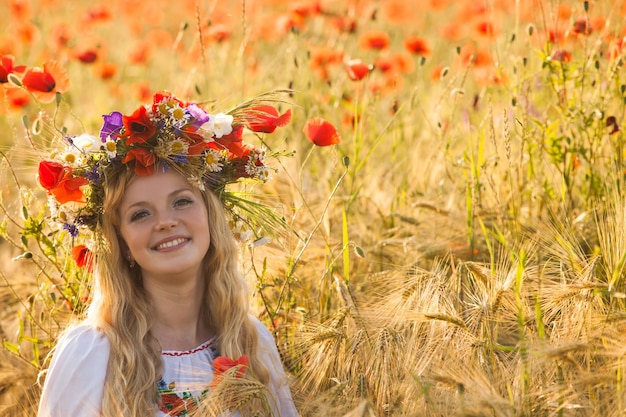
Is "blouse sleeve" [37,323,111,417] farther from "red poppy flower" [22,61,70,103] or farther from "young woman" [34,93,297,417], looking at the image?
"red poppy flower" [22,61,70,103]

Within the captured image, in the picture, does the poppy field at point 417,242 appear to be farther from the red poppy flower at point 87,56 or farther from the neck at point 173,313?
the neck at point 173,313

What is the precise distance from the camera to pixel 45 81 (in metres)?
2.74

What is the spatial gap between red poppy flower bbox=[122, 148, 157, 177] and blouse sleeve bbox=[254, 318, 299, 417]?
1.93ft

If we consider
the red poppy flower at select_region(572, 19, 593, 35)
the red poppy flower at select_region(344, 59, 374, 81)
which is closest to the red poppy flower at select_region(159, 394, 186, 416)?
the red poppy flower at select_region(344, 59, 374, 81)

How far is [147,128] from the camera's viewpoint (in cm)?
242

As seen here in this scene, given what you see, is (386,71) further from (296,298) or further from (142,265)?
(142,265)

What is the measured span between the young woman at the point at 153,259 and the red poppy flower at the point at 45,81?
1.30 ft

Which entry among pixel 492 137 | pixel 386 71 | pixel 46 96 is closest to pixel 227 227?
pixel 46 96

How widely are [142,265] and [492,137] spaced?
1.18 m

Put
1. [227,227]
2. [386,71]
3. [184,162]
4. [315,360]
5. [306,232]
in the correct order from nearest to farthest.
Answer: [315,360] < [184,162] < [227,227] < [306,232] < [386,71]

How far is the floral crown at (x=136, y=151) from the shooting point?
240 centimetres

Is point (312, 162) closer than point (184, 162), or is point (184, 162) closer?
point (184, 162)

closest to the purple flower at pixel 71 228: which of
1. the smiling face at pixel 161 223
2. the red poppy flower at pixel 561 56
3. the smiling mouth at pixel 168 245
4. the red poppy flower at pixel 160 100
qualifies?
the smiling face at pixel 161 223

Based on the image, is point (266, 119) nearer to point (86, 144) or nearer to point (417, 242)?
point (86, 144)
